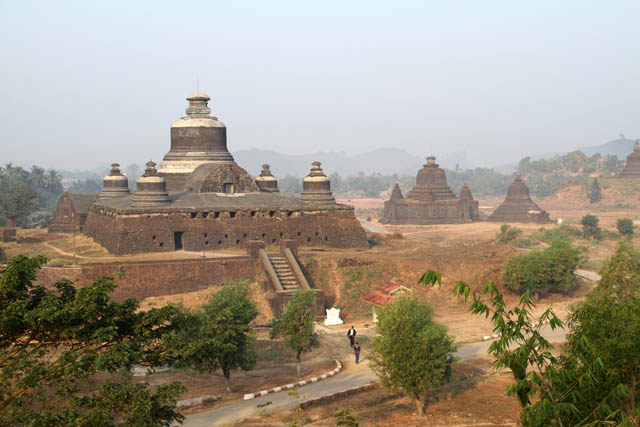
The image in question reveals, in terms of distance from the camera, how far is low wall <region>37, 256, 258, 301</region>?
30.2m

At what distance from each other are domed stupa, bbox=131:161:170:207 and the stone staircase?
617cm

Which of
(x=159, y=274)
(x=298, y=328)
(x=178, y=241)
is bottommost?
(x=298, y=328)

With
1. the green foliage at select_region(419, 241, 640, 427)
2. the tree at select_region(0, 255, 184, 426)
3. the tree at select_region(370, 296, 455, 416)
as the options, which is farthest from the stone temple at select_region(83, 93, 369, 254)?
the tree at select_region(0, 255, 184, 426)

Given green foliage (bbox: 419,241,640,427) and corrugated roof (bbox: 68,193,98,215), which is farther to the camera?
corrugated roof (bbox: 68,193,98,215)

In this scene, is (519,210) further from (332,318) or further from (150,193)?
(332,318)

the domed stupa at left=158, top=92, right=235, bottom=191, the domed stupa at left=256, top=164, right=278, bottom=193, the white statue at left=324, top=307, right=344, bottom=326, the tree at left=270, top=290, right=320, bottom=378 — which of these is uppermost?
the domed stupa at left=158, top=92, right=235, bottom=191

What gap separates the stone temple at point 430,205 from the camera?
68.0m

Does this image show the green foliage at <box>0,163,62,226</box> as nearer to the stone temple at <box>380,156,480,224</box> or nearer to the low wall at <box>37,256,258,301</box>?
the low wall at <box>37,256,258,301</box>

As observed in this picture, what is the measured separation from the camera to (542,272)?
3180cm

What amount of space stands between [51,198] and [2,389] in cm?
9437

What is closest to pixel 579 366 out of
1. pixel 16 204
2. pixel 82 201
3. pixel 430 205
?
pixel 82 201

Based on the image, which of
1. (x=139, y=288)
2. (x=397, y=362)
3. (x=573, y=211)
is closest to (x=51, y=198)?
(x=573, y=211)

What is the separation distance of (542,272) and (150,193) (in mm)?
17810

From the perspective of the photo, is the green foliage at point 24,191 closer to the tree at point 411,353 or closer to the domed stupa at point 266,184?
A: the domed stupa at point 266,184
